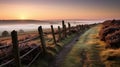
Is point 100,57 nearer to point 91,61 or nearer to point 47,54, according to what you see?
point 91,61

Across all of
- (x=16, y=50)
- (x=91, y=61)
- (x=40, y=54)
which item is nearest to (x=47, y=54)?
(x=40, y=54)

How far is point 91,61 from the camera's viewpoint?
13.9 metres

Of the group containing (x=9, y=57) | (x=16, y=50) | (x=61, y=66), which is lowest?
(x=61, y=66)

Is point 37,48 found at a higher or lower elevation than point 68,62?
higher

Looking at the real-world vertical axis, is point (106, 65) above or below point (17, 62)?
below

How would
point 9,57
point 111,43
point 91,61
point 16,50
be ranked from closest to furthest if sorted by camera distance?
point 16,50
point 9,57
point 91,61
point 111,43

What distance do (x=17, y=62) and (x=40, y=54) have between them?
511 centimetres

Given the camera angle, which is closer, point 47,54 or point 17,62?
Answer: point 17,62

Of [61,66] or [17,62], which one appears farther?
[61,66]

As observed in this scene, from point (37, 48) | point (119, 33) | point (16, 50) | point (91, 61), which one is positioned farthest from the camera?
point (119, 33)

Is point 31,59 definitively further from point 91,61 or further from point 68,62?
point 91,61

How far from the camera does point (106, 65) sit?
1282 centimetres

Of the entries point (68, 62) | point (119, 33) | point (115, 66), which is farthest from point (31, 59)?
point (119, 33)

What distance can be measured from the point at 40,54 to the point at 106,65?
4.94 m
